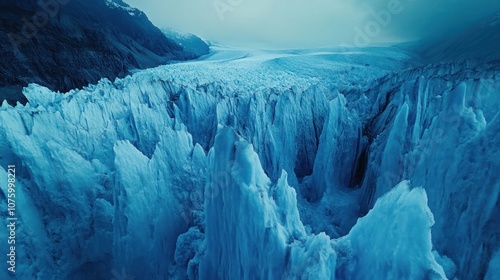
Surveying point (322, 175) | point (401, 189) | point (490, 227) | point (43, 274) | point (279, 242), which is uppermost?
point (401, 189)

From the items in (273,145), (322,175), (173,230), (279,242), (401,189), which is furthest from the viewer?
(273,145)

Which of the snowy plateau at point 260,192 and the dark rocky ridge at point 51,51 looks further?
the dark rocky ridge at point 51,51

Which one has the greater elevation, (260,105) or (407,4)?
(407,4)

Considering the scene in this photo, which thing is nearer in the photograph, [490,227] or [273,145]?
[490,227]

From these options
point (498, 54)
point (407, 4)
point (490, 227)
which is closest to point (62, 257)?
point (490, 227)

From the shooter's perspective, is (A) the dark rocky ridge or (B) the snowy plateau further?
(A) the dark rocky ridge

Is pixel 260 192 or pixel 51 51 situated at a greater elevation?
pixel 51 51

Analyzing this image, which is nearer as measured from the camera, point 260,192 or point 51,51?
point 260,192

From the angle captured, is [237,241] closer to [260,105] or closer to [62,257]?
[62,257]
